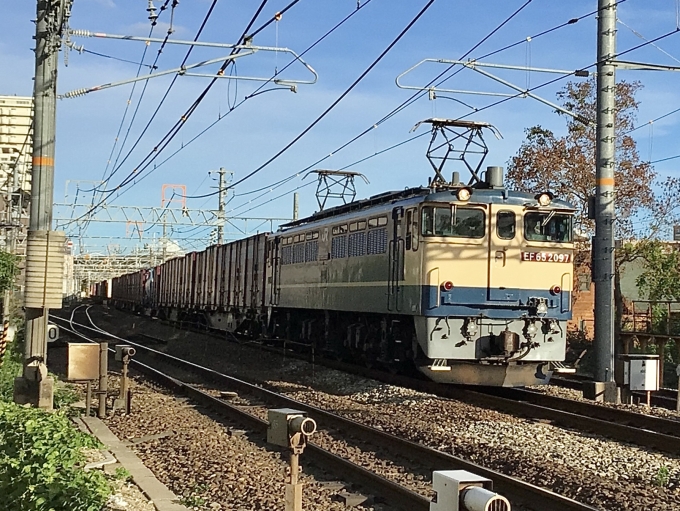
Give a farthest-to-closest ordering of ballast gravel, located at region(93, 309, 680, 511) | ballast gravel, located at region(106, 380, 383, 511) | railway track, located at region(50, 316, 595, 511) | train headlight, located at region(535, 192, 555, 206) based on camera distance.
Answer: train headlight, located at region(535, 192, 555, 206) < ballast gravel, located at region(93, 309, 680, 511) < ballast gravel, located at region(106, 380, 383, 511) < railway track, located at region(50, 316, 595, 511)

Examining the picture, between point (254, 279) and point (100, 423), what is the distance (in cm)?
1444

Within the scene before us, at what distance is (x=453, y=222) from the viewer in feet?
46.5

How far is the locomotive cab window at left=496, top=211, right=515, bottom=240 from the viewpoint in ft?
47.5

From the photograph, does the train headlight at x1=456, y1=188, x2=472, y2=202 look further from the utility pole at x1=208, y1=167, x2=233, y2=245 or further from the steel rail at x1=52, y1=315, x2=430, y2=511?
the utility pole at x1=208, y1=167, x2=233, y2=245

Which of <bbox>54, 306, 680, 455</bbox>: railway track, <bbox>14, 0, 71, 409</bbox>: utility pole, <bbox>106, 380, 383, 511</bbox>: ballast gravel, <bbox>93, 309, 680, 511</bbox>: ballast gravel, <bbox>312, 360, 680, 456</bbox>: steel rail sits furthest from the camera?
<bbox>14, 0, 71, 409</bbox>: utility pole

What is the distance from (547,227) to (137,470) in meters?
8.55

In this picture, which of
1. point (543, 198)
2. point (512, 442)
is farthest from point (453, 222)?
point (512, 442)

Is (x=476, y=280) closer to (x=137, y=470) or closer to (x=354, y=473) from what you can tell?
(x=354, y=473)

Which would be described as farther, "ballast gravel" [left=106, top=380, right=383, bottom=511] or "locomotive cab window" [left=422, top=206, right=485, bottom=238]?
"locomotive cab window" [left=422, top=206, right=485, bottom=238]

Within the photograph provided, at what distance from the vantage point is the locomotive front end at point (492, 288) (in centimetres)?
1387

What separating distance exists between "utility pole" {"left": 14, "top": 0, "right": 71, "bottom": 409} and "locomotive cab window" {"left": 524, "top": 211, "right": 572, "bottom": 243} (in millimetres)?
7477

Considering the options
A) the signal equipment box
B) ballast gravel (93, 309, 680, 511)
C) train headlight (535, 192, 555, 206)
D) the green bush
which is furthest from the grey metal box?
train headlight (535, 192, 555, 206)

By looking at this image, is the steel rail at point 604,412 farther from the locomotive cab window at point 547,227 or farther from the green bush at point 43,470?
the green bush at point 43,470

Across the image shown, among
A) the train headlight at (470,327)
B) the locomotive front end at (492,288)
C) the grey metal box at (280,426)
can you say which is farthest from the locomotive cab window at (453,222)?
the grey metal box at (280,426)
